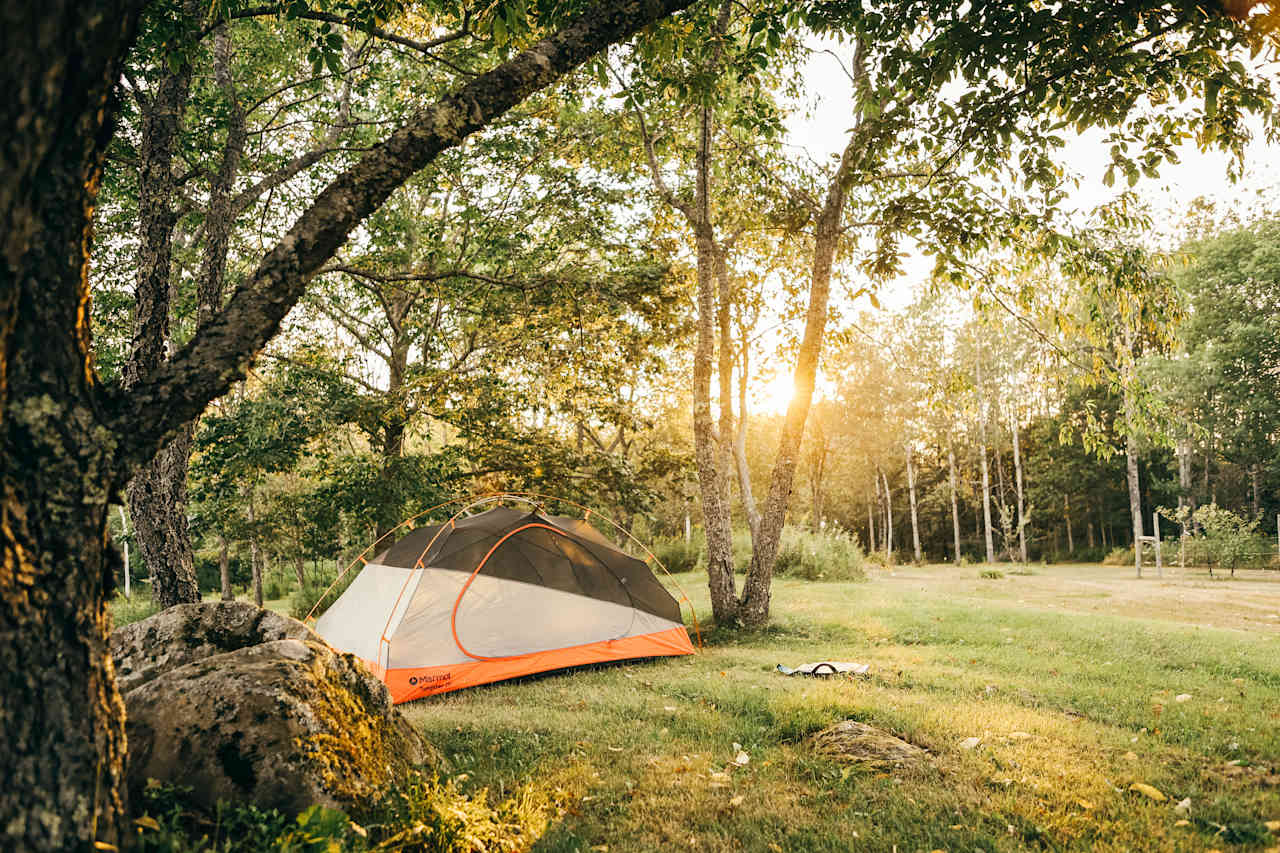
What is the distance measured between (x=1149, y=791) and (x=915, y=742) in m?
1.25

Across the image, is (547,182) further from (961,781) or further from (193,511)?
(961,781)

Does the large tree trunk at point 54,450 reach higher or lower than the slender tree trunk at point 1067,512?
higher

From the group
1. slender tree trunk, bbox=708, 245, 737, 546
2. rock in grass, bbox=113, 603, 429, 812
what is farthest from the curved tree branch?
slender tree trunk, bbox=708, 245, 737, 546

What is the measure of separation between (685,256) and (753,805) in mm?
9871

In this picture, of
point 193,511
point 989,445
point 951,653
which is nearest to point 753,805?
point 951,653

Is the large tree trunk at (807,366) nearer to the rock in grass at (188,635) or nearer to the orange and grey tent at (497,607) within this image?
the orange and grey tent at (497,607)

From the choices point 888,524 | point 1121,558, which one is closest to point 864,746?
point 1121,558

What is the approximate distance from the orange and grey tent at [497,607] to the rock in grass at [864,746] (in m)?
3.46

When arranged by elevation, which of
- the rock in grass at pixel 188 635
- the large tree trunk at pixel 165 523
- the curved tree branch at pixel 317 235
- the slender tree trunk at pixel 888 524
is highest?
the curved tree branch at pixel 317 235

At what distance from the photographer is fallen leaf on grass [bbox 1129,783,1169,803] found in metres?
3.64

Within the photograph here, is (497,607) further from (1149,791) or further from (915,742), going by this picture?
(1149,791)

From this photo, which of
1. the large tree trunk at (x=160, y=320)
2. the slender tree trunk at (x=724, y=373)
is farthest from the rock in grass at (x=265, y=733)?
the slender tree trunk at (x=724, y=373)

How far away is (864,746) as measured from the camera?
14.5ft

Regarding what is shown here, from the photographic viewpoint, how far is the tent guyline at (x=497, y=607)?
6.93m
